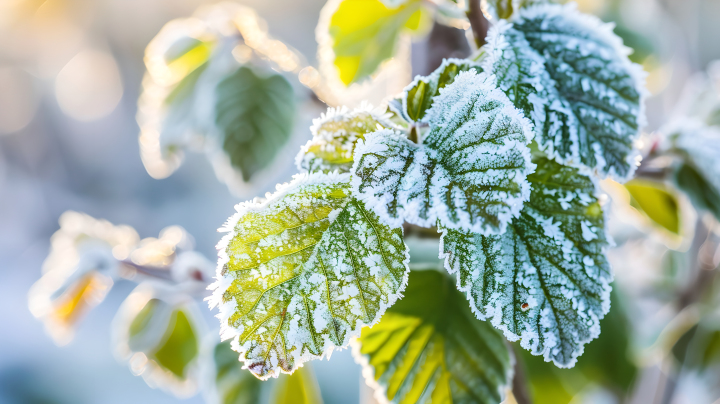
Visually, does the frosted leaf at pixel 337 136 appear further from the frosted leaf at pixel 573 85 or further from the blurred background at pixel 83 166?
the blurred background at pixel 83 166

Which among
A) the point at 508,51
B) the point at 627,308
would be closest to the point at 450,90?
the point at 508,51

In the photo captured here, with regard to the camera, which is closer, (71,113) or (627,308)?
(627,308)

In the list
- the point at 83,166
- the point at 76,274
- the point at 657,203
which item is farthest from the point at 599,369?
the point at 83,166

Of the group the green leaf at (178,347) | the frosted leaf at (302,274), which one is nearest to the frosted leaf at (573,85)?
the frosted leaf at (302,274)

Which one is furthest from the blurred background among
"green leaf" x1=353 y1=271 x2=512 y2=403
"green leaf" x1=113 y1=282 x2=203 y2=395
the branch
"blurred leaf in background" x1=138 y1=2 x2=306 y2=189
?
the branch

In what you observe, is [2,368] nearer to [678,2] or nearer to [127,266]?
[127,266]

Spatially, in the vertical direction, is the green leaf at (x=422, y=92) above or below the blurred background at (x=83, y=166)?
below
